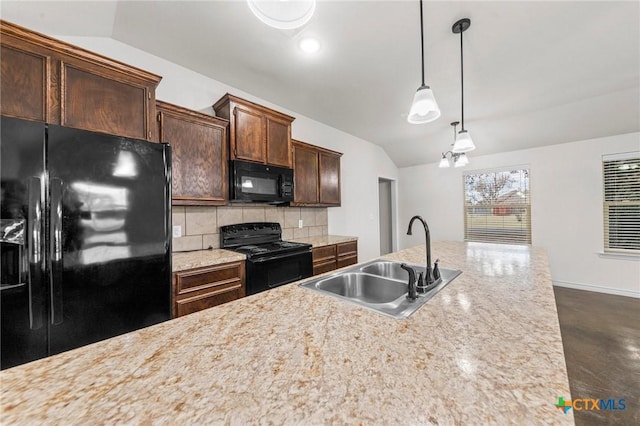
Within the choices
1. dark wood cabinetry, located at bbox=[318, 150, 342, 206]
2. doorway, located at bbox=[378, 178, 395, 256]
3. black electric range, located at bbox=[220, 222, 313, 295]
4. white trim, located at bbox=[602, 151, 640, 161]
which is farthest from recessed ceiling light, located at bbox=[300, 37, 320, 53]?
white trim, located at bbox=[602, 151, 640, 161]

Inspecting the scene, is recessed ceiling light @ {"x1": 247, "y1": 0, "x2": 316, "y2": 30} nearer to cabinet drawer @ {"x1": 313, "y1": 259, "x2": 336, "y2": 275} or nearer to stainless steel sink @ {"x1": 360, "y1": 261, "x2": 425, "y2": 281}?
stainless steel sink @ {"x1": 360, "y1": 261, "x2": 425, "y2": 281}

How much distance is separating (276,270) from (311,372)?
1.73 metres

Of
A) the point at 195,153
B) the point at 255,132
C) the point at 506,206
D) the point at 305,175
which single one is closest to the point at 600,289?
the point at 506,206

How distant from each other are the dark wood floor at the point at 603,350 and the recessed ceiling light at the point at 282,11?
8.92 ft

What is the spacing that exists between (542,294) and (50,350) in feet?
7.83

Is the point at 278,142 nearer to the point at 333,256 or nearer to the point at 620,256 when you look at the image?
the point at 333,256

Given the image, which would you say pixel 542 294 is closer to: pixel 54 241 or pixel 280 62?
pixel 54 241

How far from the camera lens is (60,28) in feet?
5.91

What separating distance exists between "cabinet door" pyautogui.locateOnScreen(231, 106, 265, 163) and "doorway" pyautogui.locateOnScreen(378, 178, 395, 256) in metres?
3.96

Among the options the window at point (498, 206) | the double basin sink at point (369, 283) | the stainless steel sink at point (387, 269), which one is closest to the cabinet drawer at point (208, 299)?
the double basin sink at point (369, 283)

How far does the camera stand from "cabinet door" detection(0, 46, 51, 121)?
1316mm

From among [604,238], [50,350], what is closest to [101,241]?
[50,350]

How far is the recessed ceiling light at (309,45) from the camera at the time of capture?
6.77 feet

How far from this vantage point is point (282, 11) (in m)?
0.95
